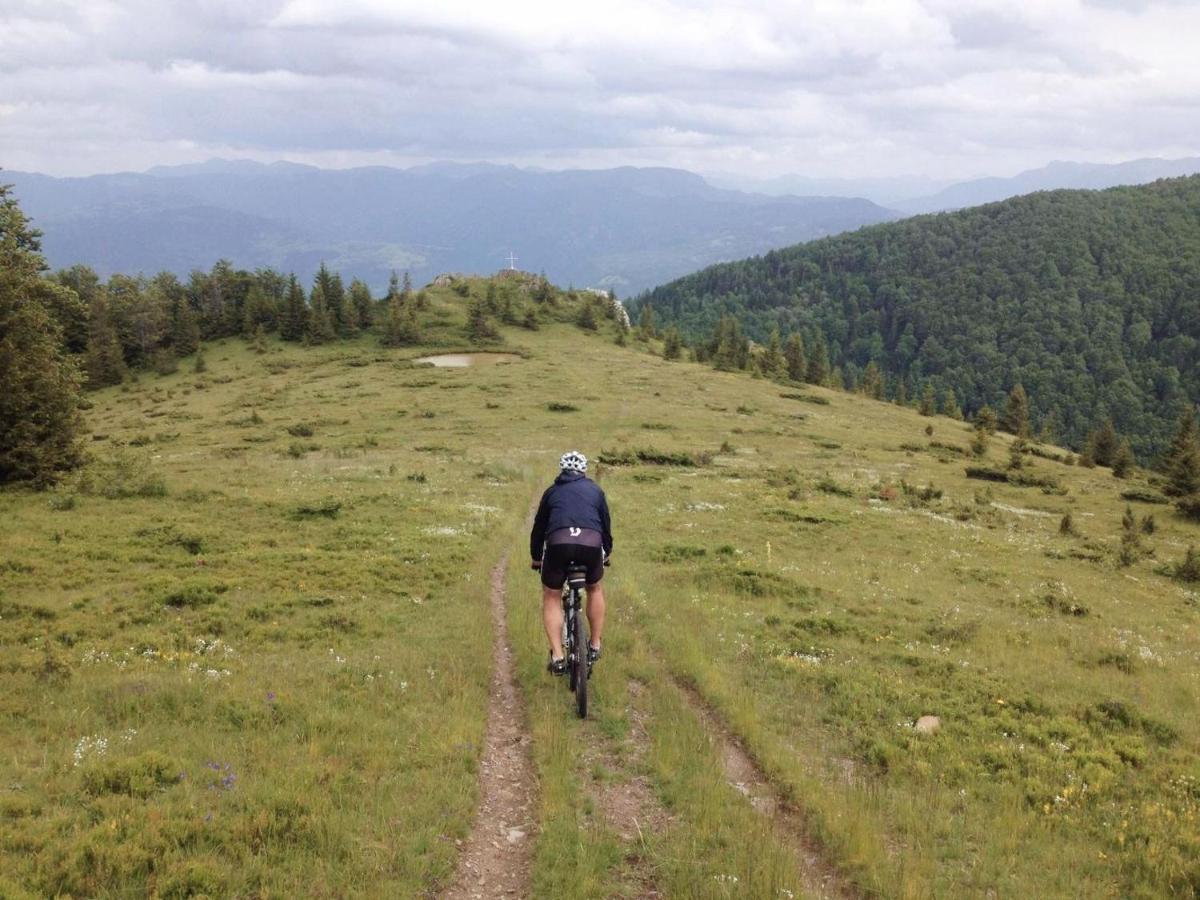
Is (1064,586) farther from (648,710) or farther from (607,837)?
(607,837)

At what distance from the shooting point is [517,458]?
42.6m

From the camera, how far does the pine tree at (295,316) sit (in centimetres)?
10431

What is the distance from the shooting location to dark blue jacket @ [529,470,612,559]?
37.8ft

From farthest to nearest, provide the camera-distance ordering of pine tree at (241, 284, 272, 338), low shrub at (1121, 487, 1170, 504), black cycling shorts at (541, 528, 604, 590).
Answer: pine tree at (241, 284, 272, 338) → low shrub at (1121, 487, 1170, 504) → black cycling shorts at (541, 528, 604, 590)

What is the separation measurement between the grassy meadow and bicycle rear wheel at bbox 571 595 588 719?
1.16ft

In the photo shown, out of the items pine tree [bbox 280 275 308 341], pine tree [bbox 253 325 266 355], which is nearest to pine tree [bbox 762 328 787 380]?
pine tree [bbox 280 275 308 341]

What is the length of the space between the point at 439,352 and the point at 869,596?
8591 cm

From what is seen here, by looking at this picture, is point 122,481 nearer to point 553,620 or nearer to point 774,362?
point 553,620

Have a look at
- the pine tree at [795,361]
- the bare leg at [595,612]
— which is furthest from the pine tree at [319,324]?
the bare leg at [595,612]

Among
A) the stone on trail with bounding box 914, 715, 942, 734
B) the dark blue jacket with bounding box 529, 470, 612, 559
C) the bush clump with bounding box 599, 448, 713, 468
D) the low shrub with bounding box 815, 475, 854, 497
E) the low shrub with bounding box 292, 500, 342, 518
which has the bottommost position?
the low shrub with bounding box 815, 475, 854, 497

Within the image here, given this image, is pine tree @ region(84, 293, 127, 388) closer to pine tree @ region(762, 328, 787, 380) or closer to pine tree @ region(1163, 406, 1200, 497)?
pine tree @ region(762, 328, 787, 380)

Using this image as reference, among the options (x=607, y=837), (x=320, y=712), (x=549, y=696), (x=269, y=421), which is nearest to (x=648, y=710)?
(x=549, y=696)

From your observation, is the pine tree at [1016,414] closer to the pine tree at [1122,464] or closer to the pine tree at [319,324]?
the pine tree at [1122,464]

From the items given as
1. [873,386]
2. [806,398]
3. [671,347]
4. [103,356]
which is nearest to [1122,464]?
[806,398]
